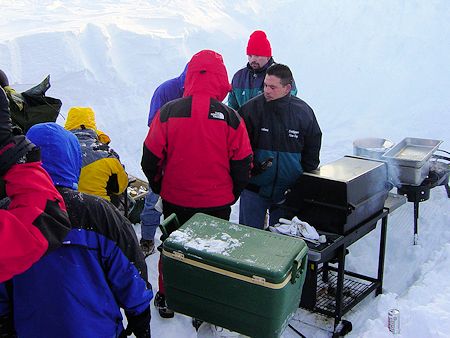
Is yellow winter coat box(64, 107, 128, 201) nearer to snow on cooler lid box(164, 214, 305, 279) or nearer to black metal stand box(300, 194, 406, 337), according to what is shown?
snow on cooler lid box(164, 214, 305, 279)

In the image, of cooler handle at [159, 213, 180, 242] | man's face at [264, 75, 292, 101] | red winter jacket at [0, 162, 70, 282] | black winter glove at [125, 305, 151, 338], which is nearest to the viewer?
red winter jacket at [0, 162, 70, 282]

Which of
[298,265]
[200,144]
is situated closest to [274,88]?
[200,144]

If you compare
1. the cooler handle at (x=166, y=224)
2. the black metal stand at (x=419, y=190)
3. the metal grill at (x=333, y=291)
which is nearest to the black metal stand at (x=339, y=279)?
the metal grill at (x=333, y=291)

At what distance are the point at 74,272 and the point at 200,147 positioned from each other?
164cm

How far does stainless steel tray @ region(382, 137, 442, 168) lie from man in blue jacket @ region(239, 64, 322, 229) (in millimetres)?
1248

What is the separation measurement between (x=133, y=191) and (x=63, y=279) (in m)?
3.70

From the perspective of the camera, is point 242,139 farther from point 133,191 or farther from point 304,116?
point 133,191

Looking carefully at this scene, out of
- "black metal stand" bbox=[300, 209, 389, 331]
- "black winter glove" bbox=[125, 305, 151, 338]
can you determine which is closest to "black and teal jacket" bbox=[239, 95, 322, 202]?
"black metal stand" bbox=[300, 209, 389, 331]

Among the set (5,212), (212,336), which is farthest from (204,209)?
(5,212)

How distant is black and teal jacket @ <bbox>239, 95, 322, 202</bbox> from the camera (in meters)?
4.38

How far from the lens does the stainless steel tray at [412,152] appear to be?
5207 millimetres

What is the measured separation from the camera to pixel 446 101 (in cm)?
1100

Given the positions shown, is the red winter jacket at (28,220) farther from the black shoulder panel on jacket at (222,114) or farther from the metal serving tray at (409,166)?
the metal serving tray at (409,166)

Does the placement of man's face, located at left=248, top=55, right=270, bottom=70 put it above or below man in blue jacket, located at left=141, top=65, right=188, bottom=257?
above
